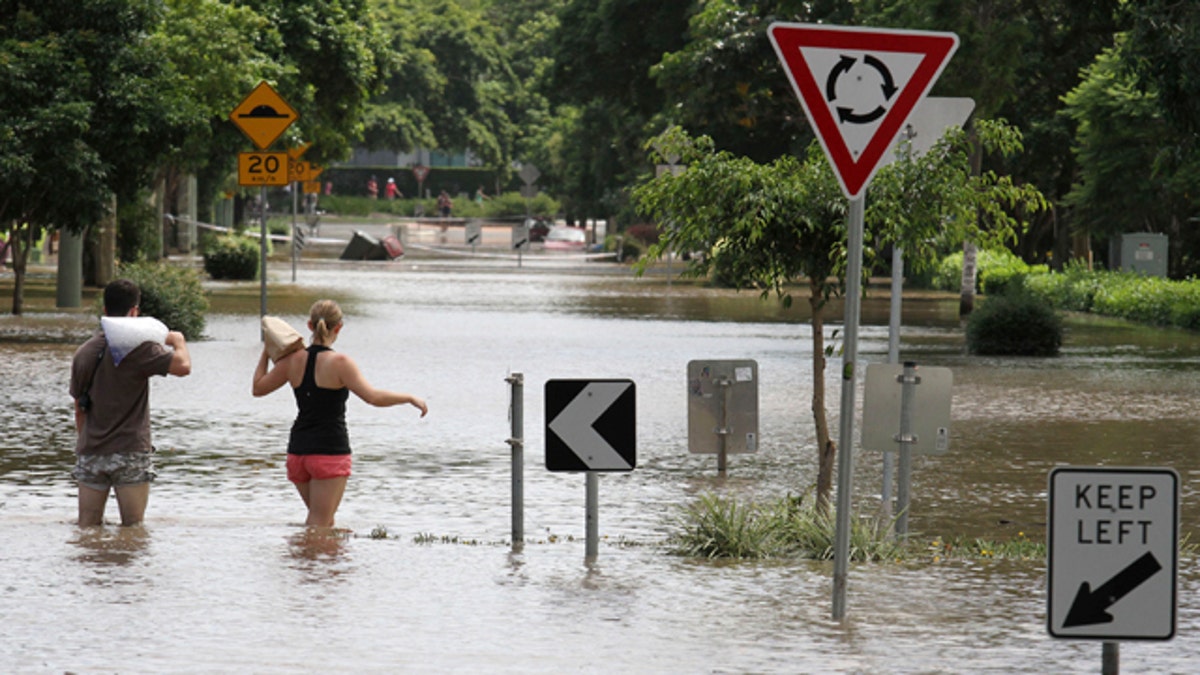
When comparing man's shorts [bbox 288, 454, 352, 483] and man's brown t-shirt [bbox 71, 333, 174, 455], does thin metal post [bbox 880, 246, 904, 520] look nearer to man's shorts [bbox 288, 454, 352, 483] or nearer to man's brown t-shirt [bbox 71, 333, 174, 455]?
man's shorts [bbox 288, 454, 352, 483]

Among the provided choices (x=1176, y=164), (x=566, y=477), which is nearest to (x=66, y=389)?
(x=566, y=477)

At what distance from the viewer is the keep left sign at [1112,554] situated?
579 cm

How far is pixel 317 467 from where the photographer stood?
1025 centimetres

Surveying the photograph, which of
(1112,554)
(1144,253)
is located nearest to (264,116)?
(1112,554)

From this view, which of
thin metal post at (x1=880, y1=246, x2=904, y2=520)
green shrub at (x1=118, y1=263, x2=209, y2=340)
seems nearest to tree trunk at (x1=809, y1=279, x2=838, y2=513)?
thin metal post at (x1=880, y1=246, x2=904, y2=520)

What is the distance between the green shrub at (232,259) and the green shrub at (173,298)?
62.9 ft

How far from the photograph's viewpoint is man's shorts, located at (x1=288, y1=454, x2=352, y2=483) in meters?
10.2

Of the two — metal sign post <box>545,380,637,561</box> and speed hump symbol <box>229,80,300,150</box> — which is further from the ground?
speed hump symbol <box>229,80,300,150</box>

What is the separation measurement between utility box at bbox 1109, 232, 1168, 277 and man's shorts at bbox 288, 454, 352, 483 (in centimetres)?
3094

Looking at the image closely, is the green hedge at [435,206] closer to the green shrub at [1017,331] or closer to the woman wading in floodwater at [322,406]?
the green shrub at [1017,331]

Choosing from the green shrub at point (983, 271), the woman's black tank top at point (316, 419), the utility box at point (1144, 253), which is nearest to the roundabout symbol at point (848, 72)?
the woman's black tank top at point (316, 419)

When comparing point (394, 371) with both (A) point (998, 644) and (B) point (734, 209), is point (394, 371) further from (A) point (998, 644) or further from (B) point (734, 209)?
(A) point (998, 644)

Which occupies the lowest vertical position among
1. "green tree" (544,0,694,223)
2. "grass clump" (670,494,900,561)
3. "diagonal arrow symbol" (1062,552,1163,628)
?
"grass clump" (670,494,900,561)

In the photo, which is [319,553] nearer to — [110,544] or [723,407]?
[110,544]
